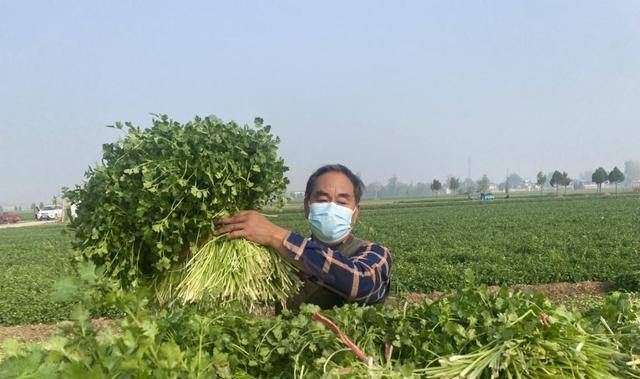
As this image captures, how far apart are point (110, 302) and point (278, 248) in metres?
1.22

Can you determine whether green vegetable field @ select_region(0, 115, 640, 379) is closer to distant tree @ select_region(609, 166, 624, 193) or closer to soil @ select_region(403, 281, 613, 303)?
soil @ select_region(403, 281, 613, 303)

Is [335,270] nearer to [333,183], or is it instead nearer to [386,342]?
[333,183]

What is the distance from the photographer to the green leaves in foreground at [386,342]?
142 centimetres

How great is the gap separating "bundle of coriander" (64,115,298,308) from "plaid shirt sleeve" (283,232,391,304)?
17 cm

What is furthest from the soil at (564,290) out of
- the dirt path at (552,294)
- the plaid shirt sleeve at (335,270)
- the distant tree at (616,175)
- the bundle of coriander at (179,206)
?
the distant tree at (616,175)

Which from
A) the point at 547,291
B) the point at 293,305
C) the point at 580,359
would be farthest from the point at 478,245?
the point at 580,359

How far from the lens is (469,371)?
5.14 feet

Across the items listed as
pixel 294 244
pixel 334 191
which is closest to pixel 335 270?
pixel 294 244

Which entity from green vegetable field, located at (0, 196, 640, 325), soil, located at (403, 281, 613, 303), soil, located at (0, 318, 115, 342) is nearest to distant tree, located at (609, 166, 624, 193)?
green vegetable field, located at (0, 196, 640, 325)

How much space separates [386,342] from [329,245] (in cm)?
162

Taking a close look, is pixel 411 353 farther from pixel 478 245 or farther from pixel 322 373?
pixel 478 245

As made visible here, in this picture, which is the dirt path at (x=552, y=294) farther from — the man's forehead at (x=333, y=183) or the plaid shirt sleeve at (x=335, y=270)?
the plaid shirt sleeve at (x=335, y=270)

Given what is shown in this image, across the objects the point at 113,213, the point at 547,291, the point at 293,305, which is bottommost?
the point at 547,291

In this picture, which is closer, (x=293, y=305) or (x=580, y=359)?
(x=580, y=359)
